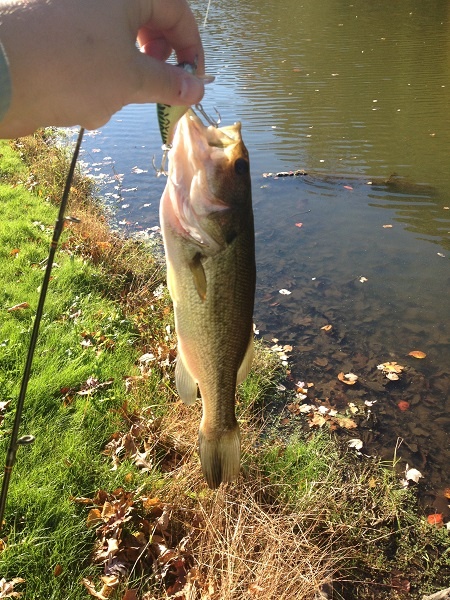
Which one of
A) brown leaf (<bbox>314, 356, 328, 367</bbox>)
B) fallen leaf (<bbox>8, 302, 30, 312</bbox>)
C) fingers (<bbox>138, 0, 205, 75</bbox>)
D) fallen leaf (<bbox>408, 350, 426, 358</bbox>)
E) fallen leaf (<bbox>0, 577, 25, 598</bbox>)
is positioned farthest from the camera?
fallen leaf (<bbox>408, 350, 426, 358</bbox>)

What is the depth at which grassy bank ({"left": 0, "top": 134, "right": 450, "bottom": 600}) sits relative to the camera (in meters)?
3.03

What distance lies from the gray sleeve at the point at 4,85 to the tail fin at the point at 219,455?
1700mm

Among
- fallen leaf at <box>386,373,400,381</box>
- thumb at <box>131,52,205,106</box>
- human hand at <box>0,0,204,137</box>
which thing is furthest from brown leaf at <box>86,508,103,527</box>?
fallen leaf at <box>386,373,400,381</box>

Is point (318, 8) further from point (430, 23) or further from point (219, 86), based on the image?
point (219, 86)

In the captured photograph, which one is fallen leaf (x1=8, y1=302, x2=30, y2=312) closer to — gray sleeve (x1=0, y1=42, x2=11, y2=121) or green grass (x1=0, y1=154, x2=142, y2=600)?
green grass (x1=0, y1=154, x2=142, y2=600)

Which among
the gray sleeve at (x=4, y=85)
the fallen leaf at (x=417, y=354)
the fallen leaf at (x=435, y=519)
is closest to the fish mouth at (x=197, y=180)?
the gray sleeve at (x=4, y=85)

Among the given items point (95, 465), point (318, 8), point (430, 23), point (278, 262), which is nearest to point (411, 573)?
point (95, 465)

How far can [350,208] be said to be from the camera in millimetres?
9562

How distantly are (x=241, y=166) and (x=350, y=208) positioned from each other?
793 cm

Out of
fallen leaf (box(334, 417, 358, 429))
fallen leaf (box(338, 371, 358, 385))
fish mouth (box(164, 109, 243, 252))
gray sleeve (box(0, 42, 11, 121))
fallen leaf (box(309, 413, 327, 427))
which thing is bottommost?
fallen leaf (box(338, 371, 358, 385))

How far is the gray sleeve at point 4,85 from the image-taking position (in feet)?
4.30

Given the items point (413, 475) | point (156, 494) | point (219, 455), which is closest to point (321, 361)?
point (413, 475)

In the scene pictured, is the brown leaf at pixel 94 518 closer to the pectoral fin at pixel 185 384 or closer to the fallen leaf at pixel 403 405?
the pectoral fin at pixel 185 384

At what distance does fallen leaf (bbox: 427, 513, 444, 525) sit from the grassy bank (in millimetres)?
81
